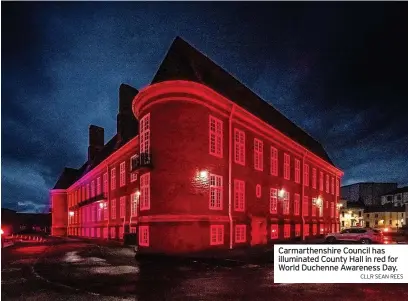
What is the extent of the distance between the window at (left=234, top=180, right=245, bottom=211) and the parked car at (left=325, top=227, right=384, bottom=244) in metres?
9.20

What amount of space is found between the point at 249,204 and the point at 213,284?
1304 cm

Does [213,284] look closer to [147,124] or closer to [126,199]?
Answer: [147,124]

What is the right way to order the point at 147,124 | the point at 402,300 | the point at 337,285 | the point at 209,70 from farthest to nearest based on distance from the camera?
the point at 209,70 → the point at 147,124 → the point at 337,285 → the point at 402,300

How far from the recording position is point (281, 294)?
1041 cm

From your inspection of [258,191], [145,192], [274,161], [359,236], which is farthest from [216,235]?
[359,236]

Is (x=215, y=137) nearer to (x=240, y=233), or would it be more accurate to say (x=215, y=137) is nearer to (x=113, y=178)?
(x=240, y=233)

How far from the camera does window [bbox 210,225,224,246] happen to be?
789 inches

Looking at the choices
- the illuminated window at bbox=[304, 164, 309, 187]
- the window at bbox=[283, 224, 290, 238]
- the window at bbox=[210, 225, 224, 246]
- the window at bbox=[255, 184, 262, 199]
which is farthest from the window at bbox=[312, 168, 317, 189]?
the window at bbox=[210, 225, 224, 246]

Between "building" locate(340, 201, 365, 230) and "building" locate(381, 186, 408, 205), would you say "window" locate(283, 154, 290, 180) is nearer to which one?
"building" locate(340, 201, 365, 230)

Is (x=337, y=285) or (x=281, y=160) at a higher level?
(x=281, y=160)

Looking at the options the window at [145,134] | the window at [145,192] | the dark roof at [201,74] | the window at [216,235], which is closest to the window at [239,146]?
the dark roof at [201,74]

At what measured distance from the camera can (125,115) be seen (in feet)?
117

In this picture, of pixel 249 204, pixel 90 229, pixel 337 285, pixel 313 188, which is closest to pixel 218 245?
pixel 249 204

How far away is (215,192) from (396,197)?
79844 mm
